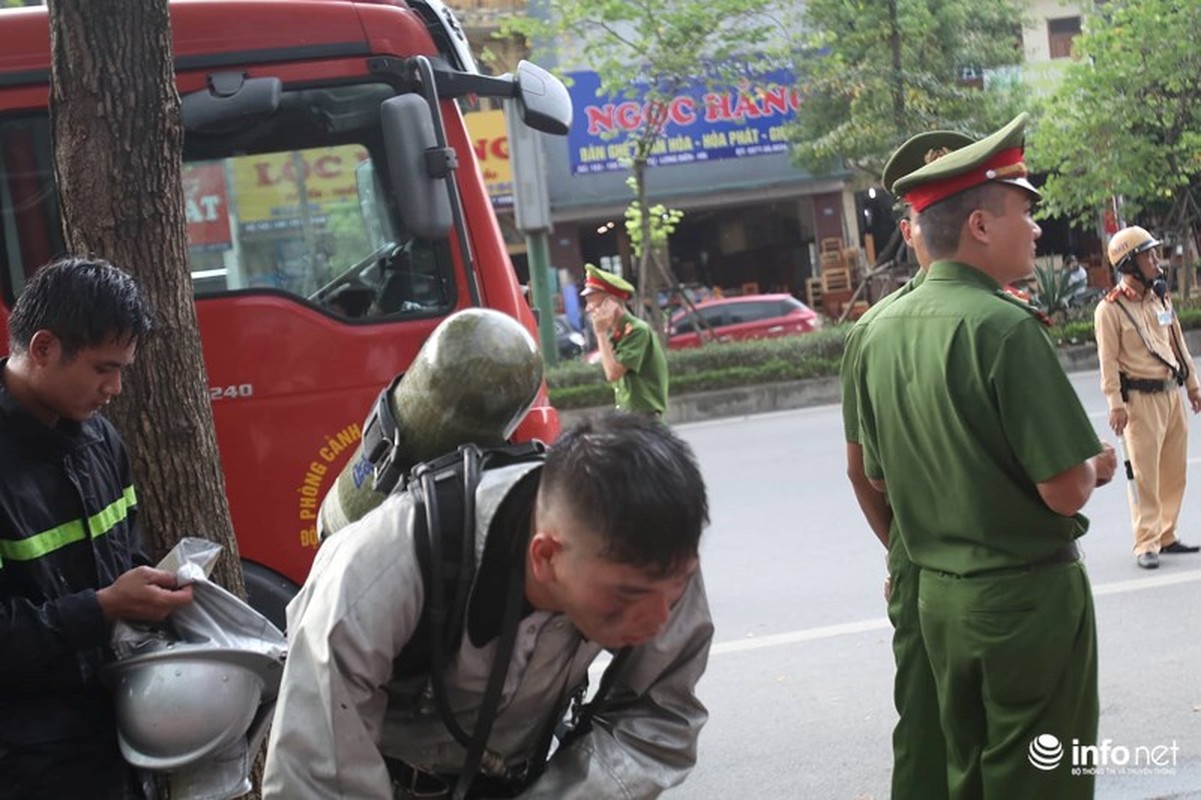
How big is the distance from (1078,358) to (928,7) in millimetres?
7041

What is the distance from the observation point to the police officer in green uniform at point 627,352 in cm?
713

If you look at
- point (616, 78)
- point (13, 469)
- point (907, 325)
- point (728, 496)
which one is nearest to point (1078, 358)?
point (616, 78)

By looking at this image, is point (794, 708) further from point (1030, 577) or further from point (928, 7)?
point (928, 7)

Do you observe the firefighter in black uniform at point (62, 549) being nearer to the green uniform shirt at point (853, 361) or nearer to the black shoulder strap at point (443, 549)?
the black shoulder strap at point (443, 549)

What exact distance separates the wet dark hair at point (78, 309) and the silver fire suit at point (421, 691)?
2.74ft

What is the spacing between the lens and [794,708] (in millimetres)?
5555

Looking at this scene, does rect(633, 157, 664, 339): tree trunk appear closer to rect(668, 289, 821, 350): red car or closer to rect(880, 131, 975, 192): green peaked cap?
rect(668, 289, 821, 350): red car

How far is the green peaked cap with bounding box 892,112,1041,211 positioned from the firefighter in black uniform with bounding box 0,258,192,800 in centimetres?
174

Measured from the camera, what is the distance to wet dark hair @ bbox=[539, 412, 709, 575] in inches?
68.6

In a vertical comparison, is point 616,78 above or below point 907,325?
above

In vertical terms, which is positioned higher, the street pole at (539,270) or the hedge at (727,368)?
the street pole at (539,270)

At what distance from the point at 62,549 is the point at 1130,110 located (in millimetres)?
19218

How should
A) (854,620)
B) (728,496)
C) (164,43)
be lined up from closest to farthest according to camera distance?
1. (164,43)
2. (854,620)
3. (728,496)

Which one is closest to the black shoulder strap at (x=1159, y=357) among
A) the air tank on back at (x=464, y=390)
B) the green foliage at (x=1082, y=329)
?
the air tank on back at (x=464, y=390)
